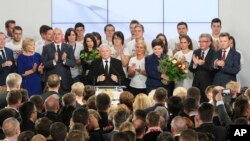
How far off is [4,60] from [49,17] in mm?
2452

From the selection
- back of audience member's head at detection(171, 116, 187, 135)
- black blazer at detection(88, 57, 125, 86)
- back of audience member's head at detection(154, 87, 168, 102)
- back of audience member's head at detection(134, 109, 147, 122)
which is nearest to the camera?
back of audience member's head at detection(171, 116, 187, 135)

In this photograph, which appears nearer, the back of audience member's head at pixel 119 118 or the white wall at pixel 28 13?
the back of audience member's head at pixel 119 118

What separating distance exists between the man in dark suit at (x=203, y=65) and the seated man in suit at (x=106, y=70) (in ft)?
4.64

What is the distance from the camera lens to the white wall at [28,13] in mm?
17969

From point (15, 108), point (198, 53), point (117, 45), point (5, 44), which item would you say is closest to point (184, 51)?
point (198, 53)

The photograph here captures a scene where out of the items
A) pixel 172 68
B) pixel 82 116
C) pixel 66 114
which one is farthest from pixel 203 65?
pixel 82 116

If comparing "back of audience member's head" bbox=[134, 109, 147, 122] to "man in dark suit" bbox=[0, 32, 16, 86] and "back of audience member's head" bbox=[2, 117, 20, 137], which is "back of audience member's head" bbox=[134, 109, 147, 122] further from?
"man in dark suit" bbox=[0, 32, 16, 86]

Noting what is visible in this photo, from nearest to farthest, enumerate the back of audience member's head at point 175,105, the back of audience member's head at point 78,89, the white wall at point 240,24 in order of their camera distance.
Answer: the back of audience member's head at point 175,105
the back of audience member's head at point 78,89
the white wall at point 240,24

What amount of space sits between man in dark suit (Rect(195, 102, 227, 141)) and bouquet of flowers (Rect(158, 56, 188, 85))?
15.8 ft

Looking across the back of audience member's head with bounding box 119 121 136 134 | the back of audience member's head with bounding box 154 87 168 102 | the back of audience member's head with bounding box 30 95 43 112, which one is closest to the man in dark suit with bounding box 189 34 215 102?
the back of audience member's head with bounding box 154 87 168 102

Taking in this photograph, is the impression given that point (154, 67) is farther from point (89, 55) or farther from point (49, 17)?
point (49, 17)

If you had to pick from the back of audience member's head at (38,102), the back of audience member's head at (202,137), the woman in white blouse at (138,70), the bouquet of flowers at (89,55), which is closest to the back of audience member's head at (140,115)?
the back of audience member's head at (202,137)

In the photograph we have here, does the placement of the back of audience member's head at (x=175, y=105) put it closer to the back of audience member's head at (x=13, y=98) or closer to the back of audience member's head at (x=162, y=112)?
the back of audience member's head at (x=162, y=112)

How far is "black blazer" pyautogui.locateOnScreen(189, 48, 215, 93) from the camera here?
51.6ft
